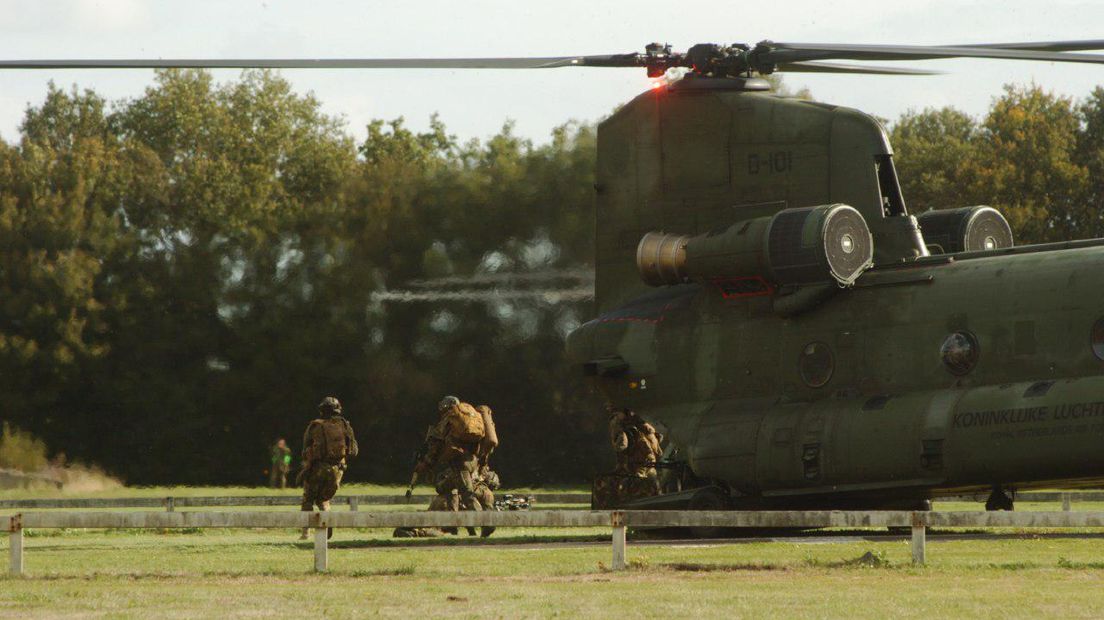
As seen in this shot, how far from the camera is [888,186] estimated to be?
24203mm

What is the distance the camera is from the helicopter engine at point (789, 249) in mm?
22562

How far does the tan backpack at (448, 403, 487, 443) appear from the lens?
24.8m

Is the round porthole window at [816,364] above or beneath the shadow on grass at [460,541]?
above

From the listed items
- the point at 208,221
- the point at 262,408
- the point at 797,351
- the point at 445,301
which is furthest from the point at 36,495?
the point at 797,351

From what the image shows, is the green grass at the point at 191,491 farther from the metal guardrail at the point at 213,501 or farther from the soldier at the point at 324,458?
the soldier at the point at 324,458

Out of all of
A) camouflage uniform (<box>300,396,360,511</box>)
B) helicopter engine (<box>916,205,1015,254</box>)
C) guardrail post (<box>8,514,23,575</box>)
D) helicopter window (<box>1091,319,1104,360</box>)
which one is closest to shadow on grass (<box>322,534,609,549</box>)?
camouflage uniform (<box>300,396,360,511</box>)

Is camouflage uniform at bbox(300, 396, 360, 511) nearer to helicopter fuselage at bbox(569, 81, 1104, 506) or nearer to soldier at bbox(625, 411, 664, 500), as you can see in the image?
helicopter fuselage at bbox(569, 81, 1104, 506)

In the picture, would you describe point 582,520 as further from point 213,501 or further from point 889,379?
point 213,501

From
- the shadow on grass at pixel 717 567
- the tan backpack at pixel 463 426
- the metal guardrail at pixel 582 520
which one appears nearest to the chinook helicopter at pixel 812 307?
the tan backpack at pixel 463 426

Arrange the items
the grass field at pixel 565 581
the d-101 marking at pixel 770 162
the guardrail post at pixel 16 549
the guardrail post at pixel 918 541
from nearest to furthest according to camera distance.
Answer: the grass field at pixel 565 581, the guardrail post at pixel 16 549, the guardrail post at pixel 918 541, the d-101 marking at pixel 770 162

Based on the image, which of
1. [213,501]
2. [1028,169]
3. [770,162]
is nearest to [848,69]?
[770,162]

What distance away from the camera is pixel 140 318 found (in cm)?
4731

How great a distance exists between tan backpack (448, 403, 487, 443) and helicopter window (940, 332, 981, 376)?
6.95 metres

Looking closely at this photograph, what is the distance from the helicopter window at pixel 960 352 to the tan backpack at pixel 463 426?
6954mm
